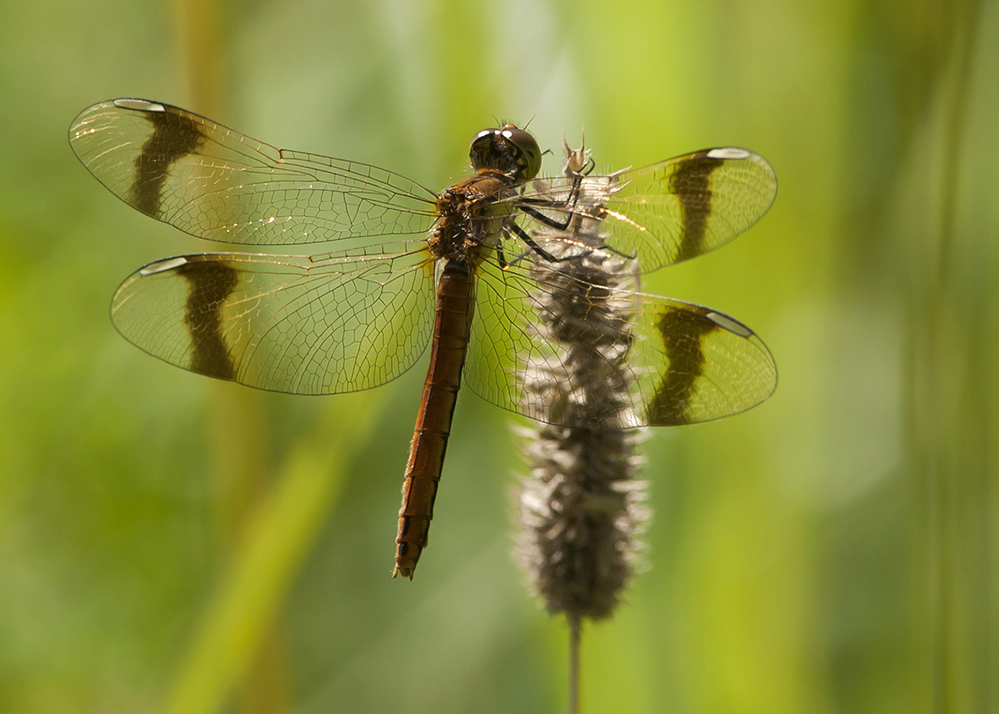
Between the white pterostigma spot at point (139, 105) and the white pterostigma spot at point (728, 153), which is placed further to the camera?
the white pterostigma spot at point (139, 105)

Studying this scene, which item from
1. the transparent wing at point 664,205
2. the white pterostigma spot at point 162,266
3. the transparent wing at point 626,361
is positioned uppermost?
the transparent wing at point 664,205

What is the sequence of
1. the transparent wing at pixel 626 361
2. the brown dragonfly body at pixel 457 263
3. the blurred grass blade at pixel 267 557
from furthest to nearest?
the brown dragonfly body at pixel 457 263
the blurred grass blade at pixel 267 557
the transparent wing at pixel 626 361

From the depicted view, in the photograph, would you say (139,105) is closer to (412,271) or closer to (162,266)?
(162,266)

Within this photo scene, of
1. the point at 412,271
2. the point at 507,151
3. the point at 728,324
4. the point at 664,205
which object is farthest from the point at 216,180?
the point at 728,324

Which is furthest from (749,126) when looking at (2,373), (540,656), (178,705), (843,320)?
(2,373)

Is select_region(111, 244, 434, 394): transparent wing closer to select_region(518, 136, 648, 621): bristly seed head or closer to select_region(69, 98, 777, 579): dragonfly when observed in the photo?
select_region(69, 98, 777, 579): dragonfly

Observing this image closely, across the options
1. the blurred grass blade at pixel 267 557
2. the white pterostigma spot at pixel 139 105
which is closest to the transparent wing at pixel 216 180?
the white pterostigma spot at pixel 139 105

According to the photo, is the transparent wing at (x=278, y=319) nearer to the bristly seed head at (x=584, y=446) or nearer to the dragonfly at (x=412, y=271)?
the dragonfly at (x=412, y=271)
